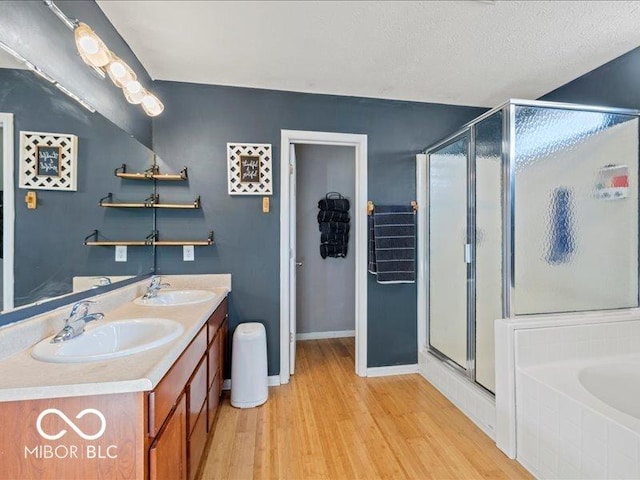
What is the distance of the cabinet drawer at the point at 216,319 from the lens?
1779mm

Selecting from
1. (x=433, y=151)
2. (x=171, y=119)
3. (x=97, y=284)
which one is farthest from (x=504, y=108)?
(x=97, y=284)

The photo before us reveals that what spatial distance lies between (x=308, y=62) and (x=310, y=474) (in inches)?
96.8

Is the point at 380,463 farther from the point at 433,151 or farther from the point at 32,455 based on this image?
the point at 433,151

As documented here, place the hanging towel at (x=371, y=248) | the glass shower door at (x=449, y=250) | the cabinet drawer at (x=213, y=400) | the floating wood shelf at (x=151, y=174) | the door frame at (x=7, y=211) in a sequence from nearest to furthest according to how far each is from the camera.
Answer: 1. the door frame at (x=7, y=211)
2. the cabinet drawer at (x=213, y=400)
3. the floating wood shelf at (x=151, y=174)
4. the glass shower door at (x=449, y=250)
5. the hanging towel at (x=371, y=248)

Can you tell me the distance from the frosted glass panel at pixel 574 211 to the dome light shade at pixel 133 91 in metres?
2.22

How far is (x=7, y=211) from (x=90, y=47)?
814 millimetres

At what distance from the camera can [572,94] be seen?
90.4 inches

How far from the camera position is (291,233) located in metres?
2.54

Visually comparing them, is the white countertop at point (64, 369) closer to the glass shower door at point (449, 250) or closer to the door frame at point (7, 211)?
the door frame at point (7, 211)

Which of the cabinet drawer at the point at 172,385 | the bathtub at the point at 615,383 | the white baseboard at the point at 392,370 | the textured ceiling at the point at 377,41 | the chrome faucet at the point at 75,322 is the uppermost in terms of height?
the textured ceiling at the point at 377,41

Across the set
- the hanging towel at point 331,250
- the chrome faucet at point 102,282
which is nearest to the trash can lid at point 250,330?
the chrome faucet at point 102,282

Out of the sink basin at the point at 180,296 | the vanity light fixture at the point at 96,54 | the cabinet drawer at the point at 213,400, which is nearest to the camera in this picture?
the vanity light fixture at the point at 96,54

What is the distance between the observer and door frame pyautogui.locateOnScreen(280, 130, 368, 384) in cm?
241

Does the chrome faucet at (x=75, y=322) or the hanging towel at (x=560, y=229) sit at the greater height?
the hanging towel at (x=560, y=229)
